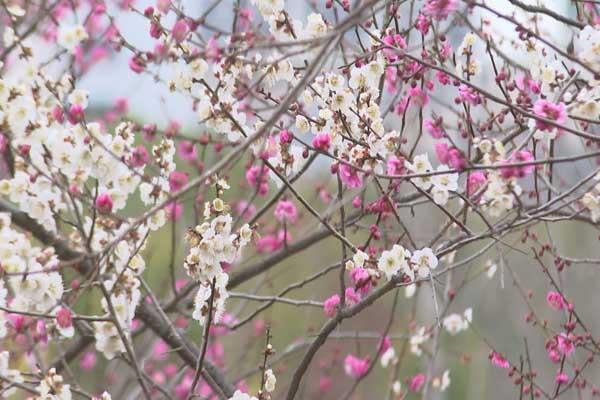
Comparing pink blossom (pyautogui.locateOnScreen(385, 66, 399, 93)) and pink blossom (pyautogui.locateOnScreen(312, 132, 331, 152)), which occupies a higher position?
pink blossom (pyautogui.locateOnScreen(385, 66, 399, 93))

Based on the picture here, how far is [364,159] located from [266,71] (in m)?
0.36

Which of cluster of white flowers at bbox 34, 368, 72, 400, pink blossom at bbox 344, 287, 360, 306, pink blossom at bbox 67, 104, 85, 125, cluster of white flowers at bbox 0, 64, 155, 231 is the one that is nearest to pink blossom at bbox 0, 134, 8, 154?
cluster of white flowers at bbox 0, 64, 155, 231

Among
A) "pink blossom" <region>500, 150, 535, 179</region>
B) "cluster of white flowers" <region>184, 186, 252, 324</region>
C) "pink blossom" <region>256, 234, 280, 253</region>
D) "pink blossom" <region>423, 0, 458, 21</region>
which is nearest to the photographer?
"pink blossom" <region>500, 150, 535, 179</region>

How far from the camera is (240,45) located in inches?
83.3

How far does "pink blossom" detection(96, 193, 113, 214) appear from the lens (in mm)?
2393

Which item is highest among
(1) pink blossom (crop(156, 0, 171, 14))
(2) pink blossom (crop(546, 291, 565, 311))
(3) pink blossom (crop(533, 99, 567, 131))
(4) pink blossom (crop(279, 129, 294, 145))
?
(1) pink blossom (crop(156, 0, 171, 14))

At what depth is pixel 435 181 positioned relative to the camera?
2.25m

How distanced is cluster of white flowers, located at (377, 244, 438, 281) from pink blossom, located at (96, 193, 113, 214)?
699 mm

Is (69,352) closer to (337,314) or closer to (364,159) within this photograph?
(337,314)

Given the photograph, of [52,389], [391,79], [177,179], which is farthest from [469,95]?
[177,179]

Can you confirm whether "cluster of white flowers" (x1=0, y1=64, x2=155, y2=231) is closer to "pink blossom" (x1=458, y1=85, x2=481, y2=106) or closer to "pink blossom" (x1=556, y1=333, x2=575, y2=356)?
"pink blossom" (x1=458, y1=85, x2=481, y2=106)

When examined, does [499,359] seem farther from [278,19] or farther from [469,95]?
[278,19]

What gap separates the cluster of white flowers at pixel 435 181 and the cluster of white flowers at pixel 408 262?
0.13m

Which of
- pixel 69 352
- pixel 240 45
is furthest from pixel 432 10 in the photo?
pixel 69 352
